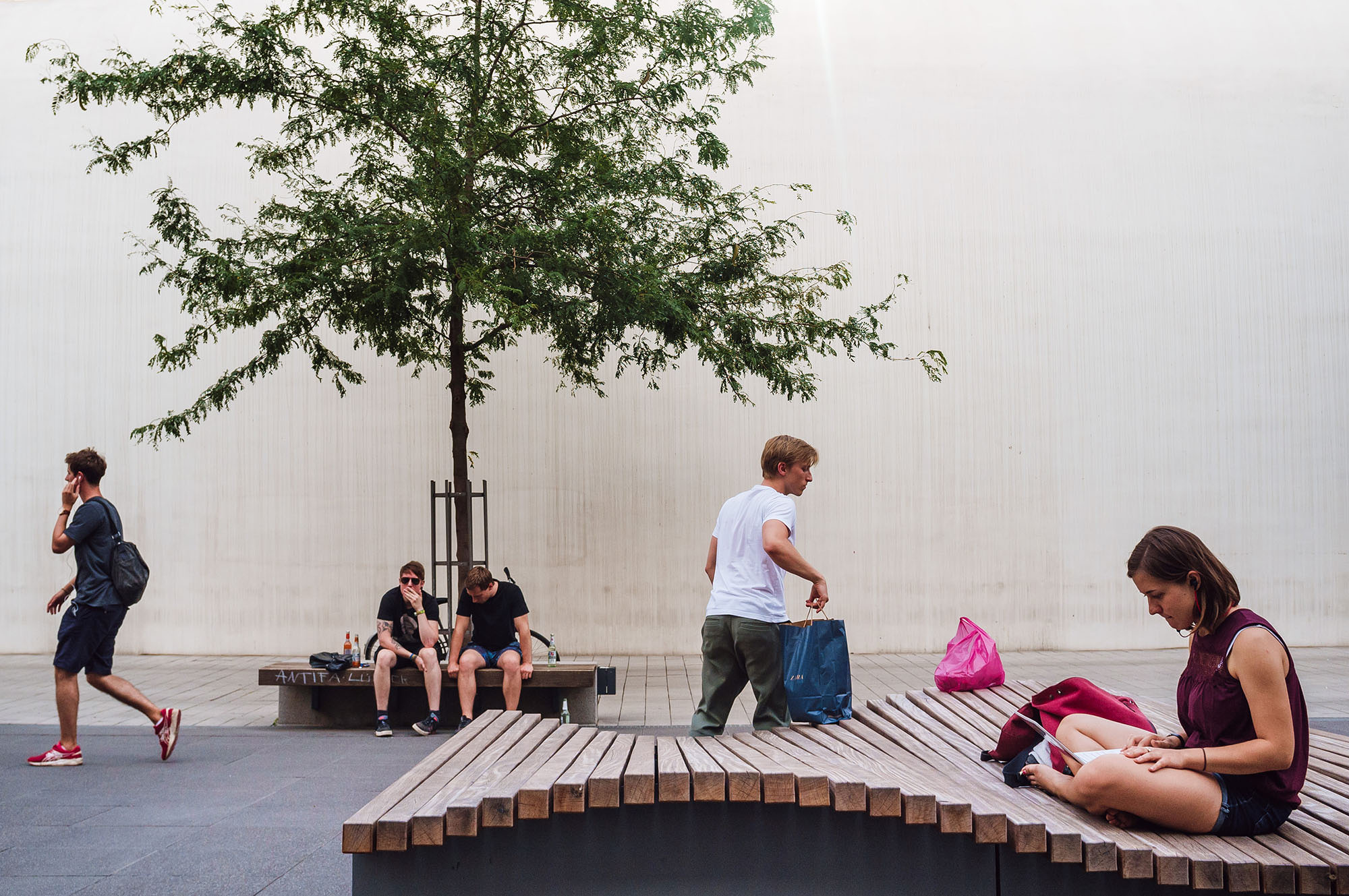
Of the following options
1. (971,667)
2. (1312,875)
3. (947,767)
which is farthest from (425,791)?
(971,667)

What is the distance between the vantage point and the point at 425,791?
331 centimetres

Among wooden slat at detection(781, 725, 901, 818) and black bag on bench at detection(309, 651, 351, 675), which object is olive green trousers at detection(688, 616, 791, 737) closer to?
wooden slat at detection(781, 725, 901, 818)

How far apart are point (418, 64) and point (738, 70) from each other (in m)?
2.90

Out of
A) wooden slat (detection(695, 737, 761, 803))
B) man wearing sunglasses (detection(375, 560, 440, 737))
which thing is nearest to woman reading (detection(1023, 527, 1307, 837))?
wooden slat (detection(695, 737, 761, 803))

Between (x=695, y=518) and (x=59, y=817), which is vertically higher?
(x=695, y=518)

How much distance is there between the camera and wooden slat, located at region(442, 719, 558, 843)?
9.83 feet

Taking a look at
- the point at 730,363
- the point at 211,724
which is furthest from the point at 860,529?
the point at 211,724

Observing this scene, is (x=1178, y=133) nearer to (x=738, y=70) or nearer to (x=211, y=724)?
(x=738, y=70)

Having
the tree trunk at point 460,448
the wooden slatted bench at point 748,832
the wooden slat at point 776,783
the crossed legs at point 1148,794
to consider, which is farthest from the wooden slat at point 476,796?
the tree trunk at point 460,448

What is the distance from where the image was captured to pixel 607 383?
41.9ft

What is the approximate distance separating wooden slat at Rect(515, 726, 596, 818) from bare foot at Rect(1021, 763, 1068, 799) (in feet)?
5.10

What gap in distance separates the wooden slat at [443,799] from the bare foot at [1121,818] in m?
1.86

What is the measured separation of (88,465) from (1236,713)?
6.41 meters

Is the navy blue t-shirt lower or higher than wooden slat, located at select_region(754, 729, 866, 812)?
higher
